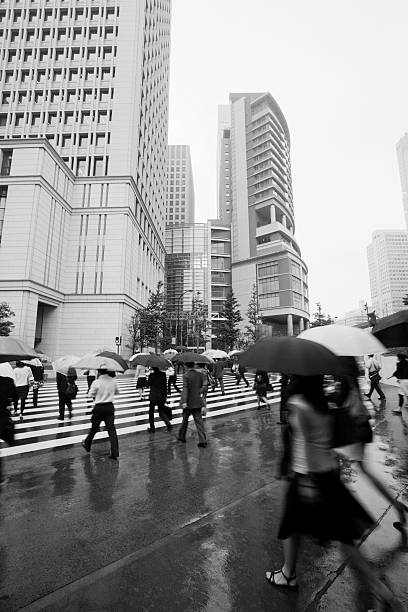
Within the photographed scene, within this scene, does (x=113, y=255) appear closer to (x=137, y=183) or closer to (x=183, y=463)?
(x=137, y=183)

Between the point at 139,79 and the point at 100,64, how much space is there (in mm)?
4754

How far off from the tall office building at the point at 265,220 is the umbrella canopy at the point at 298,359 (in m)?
66.2

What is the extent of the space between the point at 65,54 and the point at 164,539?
50414 millimetres

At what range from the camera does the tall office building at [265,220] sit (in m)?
70.6

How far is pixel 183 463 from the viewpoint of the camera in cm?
573

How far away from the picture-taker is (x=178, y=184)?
120m

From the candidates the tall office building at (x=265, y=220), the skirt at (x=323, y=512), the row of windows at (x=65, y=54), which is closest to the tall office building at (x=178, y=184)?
the tall office building at (x=265, y=220)

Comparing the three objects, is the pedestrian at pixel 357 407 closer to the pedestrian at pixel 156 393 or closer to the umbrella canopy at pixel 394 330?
the umbrella canopy at pixel 394 330

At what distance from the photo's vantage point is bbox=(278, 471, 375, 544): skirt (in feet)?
7.50

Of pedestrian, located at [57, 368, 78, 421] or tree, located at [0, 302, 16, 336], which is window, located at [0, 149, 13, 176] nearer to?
tree, located at [0, 302, 16, 336]

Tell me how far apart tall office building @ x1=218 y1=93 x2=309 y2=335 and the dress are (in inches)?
2612

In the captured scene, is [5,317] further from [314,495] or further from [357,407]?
[314,495]

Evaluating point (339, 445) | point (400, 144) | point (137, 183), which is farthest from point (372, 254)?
point (339, 445)

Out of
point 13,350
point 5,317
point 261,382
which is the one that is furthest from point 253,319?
point 13,350
